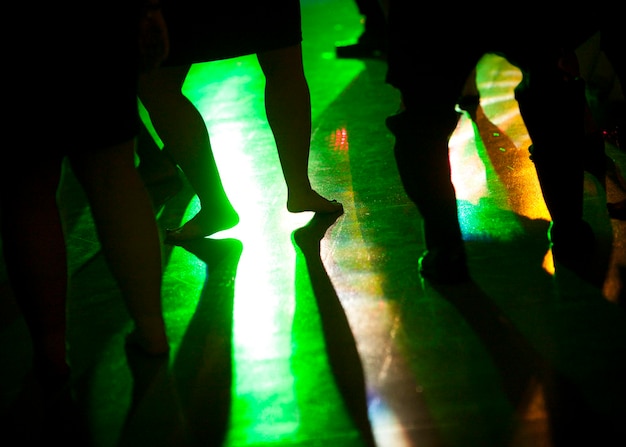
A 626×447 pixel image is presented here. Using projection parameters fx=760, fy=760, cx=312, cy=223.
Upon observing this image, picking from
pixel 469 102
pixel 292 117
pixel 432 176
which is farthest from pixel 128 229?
pixel 469 102

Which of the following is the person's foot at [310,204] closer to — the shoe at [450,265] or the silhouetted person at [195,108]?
the silhouetted person at [195,108]

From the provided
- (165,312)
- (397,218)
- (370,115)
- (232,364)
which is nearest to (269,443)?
(232,364)

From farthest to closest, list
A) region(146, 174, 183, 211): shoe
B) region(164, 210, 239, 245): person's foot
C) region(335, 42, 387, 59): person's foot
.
Answer: region(335, 42, 387, 59): person's foot
region(146, 174, 183, 211): shoe
region(164, 210, 239, 245): person's foot

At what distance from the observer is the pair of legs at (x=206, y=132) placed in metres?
2.20

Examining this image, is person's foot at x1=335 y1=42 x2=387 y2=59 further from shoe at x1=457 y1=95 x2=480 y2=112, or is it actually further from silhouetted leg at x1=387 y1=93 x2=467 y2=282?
silhouetted leg at x1=387 y1=93 x2=467 y2=282

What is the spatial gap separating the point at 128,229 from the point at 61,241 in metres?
0.14

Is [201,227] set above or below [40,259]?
below

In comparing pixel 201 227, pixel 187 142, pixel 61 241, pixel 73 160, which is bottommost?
pixel 201 227

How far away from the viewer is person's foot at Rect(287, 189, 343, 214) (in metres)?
2.33

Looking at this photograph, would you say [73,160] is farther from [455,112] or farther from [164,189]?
[164,189]

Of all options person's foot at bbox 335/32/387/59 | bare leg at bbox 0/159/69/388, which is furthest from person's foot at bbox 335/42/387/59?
bare leg at bbox 0/159/69/388

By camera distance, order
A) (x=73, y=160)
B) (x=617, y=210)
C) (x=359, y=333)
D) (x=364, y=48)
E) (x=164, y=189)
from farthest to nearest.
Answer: (x=364, y=48), (x=164, y=189), (x=617, y=210), (x=359, y=333), (x=73, y=160)

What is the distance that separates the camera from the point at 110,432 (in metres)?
1.41

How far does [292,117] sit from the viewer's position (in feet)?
7.34
